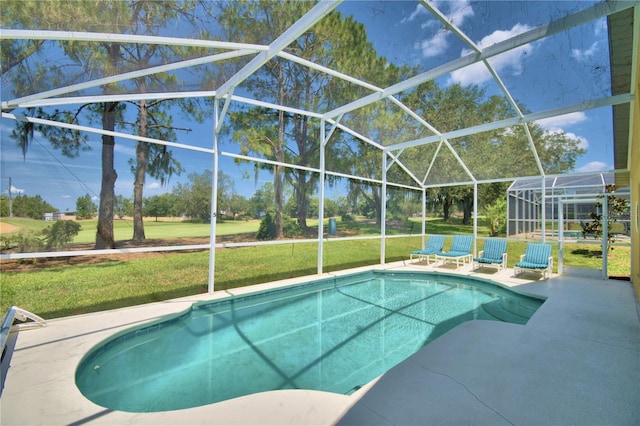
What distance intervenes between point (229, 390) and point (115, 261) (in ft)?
17.8

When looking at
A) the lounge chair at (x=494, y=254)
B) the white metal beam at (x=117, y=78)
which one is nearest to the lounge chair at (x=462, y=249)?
the lounge chair at (x=494, y=254)

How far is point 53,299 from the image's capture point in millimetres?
6328

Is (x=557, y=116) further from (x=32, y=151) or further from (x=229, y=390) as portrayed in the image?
(x=32, y=151)

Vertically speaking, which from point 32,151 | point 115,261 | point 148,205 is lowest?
point 115,261

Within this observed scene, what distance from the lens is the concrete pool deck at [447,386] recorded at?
2355 millimetres

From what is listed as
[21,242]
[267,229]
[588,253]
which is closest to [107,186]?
[21,242]

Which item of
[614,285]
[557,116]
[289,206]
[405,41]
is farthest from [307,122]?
[614,285]

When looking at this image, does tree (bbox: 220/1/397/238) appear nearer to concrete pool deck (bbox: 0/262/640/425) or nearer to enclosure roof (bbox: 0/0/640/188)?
enclosure roof (bbox: 0/0/640/188)

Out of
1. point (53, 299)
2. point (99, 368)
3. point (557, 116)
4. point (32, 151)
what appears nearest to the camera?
point (99, 368)

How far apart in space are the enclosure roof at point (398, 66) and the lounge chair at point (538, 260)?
2.48m

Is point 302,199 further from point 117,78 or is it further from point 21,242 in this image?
point 21,242

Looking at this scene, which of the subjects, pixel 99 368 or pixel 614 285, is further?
pixel 614 285

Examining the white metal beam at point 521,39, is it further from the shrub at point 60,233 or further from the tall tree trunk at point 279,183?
the shrub at point 60,233

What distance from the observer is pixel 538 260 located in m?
8.41
